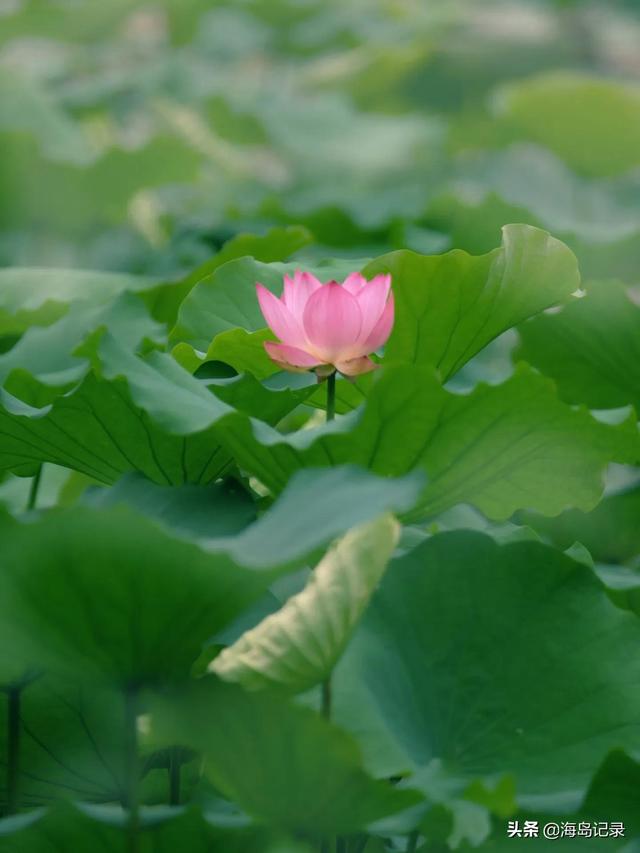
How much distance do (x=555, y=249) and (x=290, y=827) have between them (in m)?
0.38

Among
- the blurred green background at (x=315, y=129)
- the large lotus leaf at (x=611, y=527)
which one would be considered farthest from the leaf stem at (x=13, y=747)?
the blurred green background at (x=315, y=129)

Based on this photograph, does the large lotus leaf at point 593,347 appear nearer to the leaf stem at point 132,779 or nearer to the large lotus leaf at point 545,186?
the leaf stem at point 132,779

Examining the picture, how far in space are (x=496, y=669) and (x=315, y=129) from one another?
2.32 m

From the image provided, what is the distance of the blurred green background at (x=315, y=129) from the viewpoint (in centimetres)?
174

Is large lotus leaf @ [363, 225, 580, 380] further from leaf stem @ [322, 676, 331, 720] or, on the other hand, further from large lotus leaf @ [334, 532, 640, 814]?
leaf stem @ [322, 676, 331, 720]

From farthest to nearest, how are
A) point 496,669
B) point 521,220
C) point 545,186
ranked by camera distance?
point 545,186, point 521,220, point 496,669

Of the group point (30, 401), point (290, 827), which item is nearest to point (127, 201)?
point (30, 401)

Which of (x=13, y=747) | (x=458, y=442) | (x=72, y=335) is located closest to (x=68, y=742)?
(x=13, y=747)

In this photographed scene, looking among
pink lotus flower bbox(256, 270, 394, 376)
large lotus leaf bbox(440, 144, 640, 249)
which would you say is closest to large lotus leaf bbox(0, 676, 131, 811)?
pink lotus flower bbox(256, 270, 394, 376)

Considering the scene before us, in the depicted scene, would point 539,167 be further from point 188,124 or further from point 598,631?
point 598,631

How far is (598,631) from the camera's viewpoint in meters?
0.73

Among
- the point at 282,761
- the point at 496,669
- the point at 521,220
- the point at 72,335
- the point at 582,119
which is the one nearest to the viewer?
the point at 282,761

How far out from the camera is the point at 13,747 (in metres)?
0.72

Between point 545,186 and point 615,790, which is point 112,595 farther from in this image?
point 545,186
